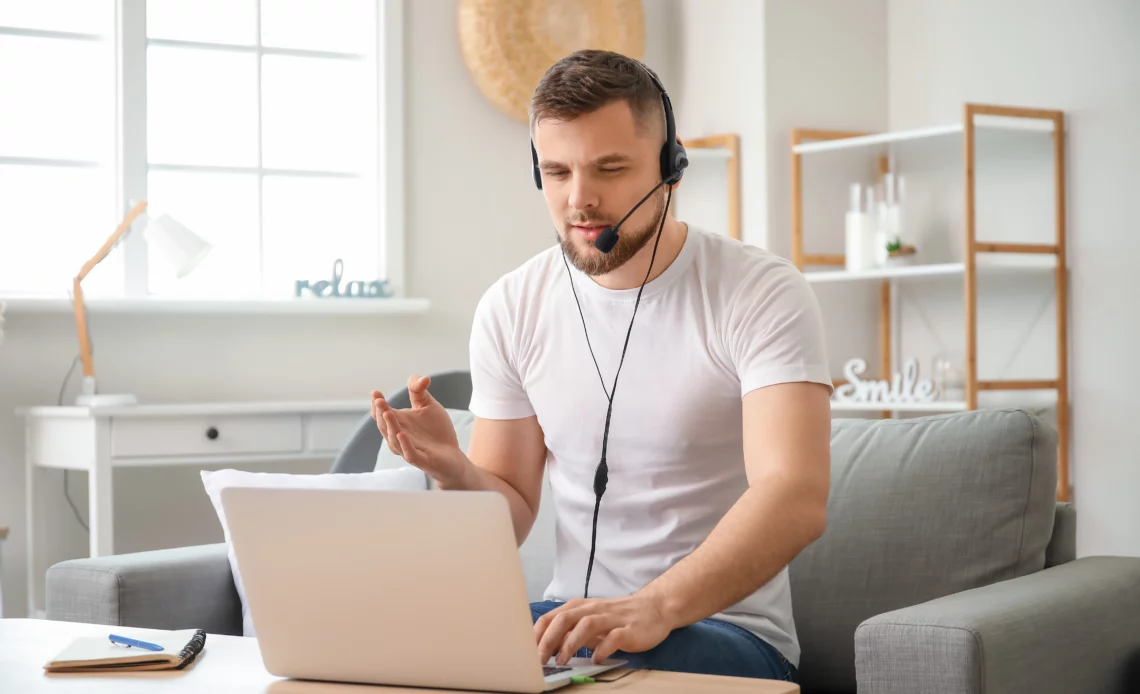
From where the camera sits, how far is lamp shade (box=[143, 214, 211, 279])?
323 cm

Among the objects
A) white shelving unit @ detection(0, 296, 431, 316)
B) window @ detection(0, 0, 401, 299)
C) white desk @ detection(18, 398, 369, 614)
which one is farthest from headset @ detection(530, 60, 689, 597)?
window @ detection(0, 0, 401, 299)

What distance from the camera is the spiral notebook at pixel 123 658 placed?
111cm

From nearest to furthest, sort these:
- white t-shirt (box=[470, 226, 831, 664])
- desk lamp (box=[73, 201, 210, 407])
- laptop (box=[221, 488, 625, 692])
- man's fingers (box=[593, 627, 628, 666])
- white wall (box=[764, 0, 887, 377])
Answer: laptop (box=[221, 488, 625, 692])
man's fingers (box=[593, 627, 628, 666])
white t-shirt (box=[470, 226, 831, 664])
desk lamp (box=[73, 201, 210, 407])
white wall (box=[764, 0, 887, 377])

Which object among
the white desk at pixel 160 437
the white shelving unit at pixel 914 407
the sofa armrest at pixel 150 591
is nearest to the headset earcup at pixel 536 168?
the sofa armrest at pixel 150 591

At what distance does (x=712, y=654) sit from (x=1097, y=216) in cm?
246

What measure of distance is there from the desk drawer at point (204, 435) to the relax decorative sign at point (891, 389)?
1564 millimetres

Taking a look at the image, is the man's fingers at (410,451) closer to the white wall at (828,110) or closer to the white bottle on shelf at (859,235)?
the white bottle on shelf at (859,235)

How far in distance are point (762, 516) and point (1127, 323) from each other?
2.37 meters

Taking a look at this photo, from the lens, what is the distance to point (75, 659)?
1118mm

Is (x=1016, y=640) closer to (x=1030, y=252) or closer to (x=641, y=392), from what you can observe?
(x=641, y=392)

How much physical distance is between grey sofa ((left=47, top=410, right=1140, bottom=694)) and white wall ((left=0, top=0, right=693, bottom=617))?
1597 millimetres

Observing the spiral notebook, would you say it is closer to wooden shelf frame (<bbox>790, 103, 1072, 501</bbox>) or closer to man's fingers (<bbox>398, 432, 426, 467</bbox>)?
man's fingers (<bbox>398, 432, 426, 467</bbox>)

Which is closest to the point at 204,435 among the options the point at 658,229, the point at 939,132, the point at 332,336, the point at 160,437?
the point at 160,437

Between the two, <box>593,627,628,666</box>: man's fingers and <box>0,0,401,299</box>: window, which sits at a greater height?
<box>0,0,401,299</box>: window
